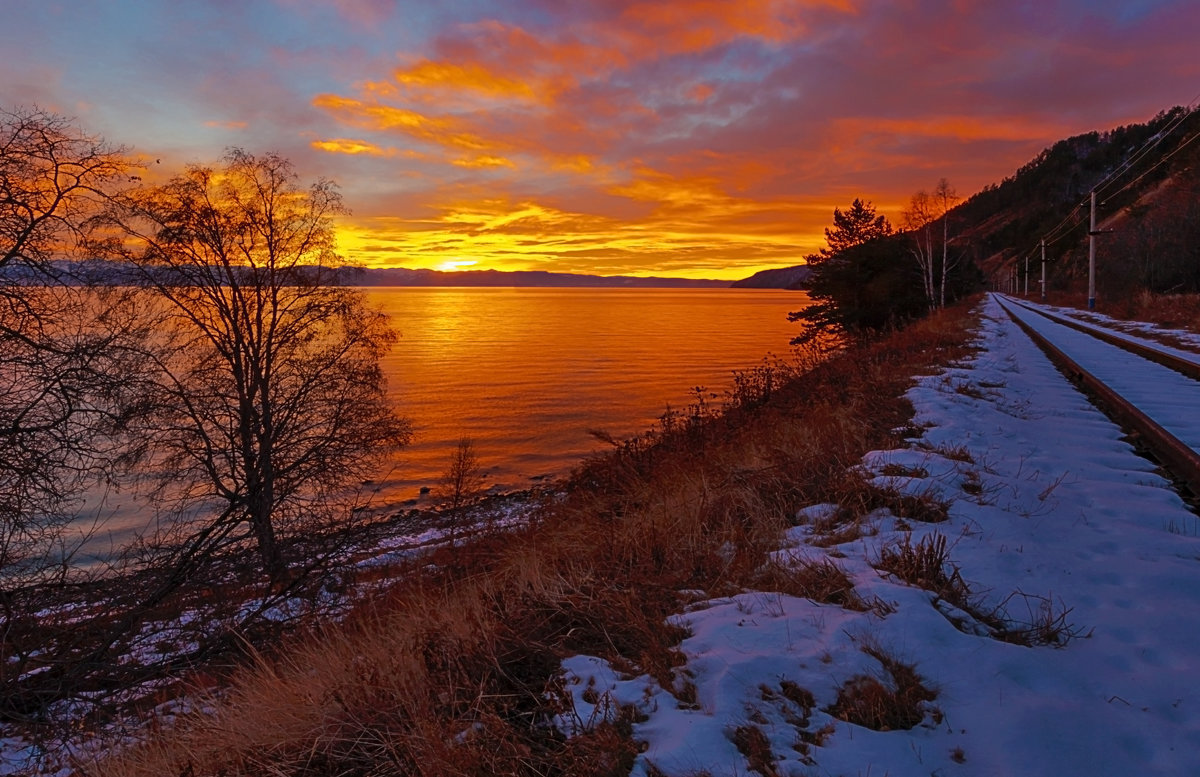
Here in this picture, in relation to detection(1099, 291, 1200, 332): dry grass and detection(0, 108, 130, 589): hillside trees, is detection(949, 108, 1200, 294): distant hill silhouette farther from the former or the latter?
detection(0, 108, 130, 589): hillside trees

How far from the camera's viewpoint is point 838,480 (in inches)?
209

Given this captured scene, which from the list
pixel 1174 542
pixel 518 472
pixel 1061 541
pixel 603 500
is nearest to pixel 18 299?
pixel 603 500

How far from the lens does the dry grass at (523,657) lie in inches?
98.7

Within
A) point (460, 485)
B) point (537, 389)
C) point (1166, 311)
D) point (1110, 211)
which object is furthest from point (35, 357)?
point (1110, 211)

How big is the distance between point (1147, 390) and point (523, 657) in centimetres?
1084

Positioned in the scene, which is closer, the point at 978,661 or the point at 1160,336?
the point at 978,661

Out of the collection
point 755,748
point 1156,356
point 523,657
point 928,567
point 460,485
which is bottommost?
point 460,485

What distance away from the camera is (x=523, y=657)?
3.17 meters

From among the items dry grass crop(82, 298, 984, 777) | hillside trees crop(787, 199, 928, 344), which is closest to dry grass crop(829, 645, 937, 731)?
dry grass crop(82, 298, 984, 777)

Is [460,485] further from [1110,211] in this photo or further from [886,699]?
[1110,211]

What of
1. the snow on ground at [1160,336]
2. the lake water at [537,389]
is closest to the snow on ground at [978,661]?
the snow on ground at [1160,336]

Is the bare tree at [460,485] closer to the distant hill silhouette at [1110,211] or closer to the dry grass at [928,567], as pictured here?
the dry grass at [928,567]

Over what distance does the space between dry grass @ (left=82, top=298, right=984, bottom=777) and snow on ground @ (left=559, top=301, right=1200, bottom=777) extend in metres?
0.12

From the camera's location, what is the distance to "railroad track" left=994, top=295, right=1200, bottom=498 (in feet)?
18.8
